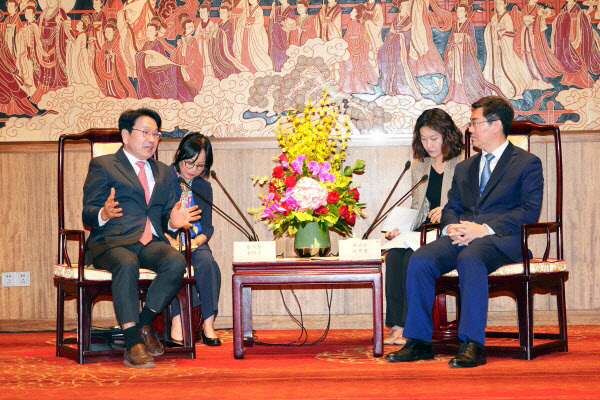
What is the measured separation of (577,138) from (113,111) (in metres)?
2.89

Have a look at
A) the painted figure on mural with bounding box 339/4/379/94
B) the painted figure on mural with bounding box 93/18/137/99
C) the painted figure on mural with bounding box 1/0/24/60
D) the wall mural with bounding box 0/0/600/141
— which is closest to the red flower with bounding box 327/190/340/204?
the wall mural with bounding box 0/0/600/141

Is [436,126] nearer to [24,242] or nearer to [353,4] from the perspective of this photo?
[353,4]

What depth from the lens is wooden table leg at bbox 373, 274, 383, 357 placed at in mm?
3266

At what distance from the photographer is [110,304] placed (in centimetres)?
452

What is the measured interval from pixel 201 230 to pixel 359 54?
148 centimetres

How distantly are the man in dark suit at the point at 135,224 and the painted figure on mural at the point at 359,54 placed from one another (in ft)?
4.48

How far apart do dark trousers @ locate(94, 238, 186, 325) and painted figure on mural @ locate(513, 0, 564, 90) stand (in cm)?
250

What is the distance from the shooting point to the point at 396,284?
3.82m

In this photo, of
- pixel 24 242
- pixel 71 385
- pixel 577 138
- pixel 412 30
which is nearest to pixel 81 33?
pixel 24 242

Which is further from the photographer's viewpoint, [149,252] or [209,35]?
[209,35]

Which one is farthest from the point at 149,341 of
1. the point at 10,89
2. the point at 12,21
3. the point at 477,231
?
the point at 12,21

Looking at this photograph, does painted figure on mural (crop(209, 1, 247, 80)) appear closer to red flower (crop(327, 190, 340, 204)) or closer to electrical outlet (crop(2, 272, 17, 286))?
red flower (crop(327, 190, 340, 204))

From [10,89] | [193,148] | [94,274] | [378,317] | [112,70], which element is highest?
[112,70]

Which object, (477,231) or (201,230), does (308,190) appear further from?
(201,230)
